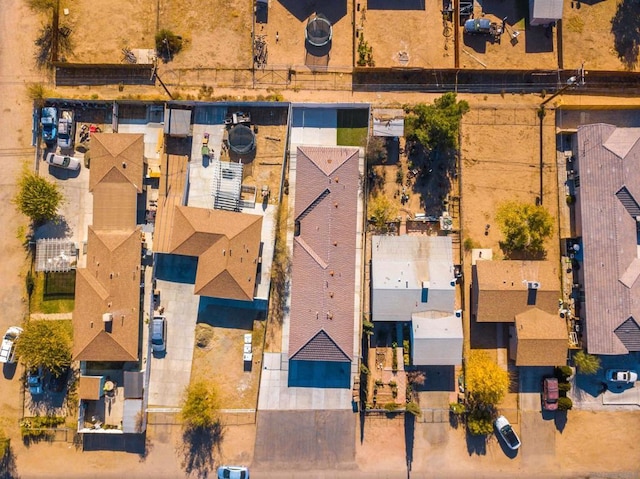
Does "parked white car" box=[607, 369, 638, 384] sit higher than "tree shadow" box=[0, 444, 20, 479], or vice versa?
"parked white car" box=[607, 369, 638, 384]

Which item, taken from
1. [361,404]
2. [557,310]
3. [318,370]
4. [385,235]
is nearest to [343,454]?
[361,404]

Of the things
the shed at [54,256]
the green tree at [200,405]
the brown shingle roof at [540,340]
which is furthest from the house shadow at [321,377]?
the shed at [54,256]

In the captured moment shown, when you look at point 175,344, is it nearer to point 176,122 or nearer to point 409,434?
point 176,122

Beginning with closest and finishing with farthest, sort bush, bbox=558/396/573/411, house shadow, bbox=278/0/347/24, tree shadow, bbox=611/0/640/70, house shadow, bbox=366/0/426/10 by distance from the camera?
bush, bbox=558/396/573/411 < house shadow, bbox=278/0/347/24 < house shadow, bbox=366/0/426/10 < tree shadow, bbox=611/0/640/70

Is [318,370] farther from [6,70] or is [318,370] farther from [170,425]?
[6,70]

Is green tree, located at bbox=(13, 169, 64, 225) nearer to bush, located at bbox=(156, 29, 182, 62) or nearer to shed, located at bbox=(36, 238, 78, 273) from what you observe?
shed, located at bbox=(36, 238, 78, 273)

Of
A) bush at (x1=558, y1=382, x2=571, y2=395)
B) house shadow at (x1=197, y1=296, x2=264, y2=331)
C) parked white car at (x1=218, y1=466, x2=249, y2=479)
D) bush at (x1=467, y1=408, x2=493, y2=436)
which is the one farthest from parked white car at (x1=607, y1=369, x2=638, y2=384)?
parked white car at (x1=218, y1=466, x2=249, y2=479)
